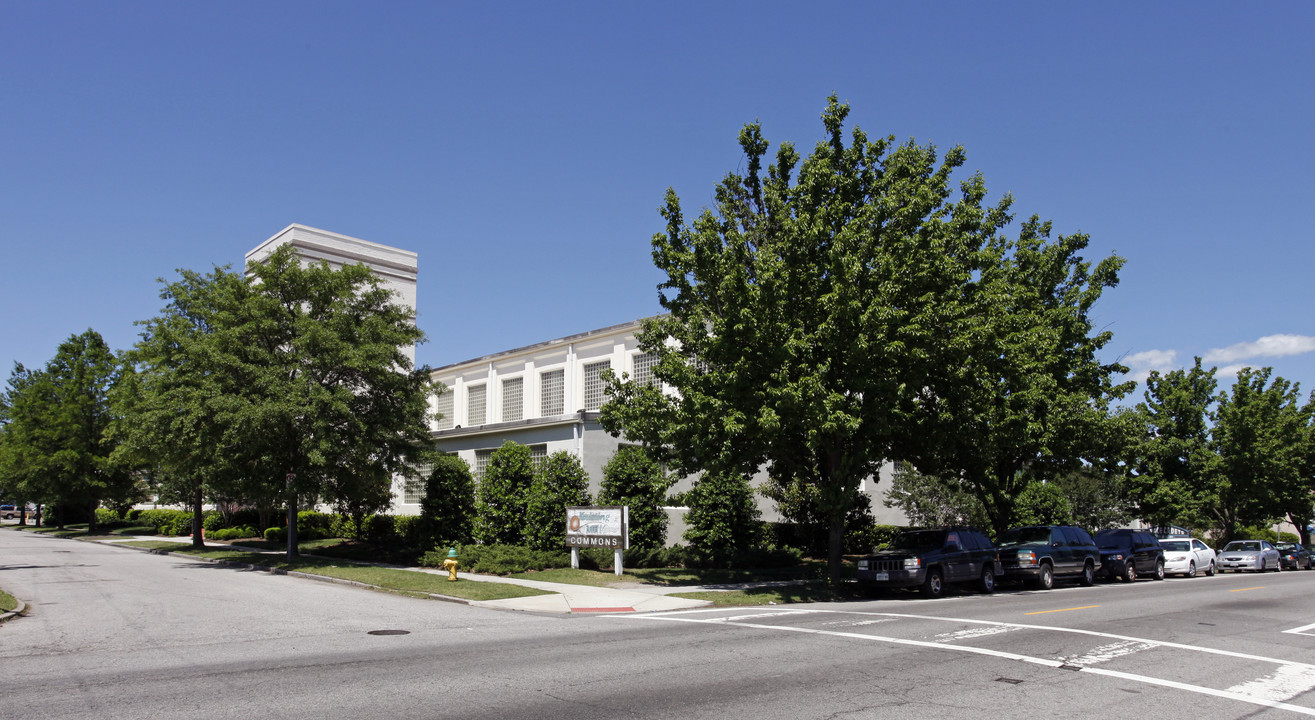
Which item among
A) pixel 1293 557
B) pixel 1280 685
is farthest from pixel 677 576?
pixel 1293 557

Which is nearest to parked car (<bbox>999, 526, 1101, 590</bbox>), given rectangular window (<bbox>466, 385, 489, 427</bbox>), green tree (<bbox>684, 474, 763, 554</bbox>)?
green tree (<bbox>684, 474, 763, 554</bbox>)

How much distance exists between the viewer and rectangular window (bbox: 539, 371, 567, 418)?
40.9 meters

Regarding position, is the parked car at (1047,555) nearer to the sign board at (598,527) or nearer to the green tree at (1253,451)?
the sign board at (598,527)

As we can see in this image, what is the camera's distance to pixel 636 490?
87.6 ft

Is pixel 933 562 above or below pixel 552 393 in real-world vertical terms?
below

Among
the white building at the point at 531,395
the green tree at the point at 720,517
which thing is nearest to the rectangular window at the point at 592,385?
the white building at the point at 531,395

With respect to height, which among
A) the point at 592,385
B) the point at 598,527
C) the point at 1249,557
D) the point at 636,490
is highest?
the point at 592,385

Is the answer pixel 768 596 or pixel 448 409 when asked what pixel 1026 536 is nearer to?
pixel 768 596

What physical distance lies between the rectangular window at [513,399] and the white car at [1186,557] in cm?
2980

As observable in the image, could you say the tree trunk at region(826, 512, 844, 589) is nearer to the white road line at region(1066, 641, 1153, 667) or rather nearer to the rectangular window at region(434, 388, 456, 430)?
the white road line at region(1066, 641, 1153, 667)

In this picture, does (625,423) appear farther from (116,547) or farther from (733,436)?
(116,547)

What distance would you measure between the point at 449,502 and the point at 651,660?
20365 mm

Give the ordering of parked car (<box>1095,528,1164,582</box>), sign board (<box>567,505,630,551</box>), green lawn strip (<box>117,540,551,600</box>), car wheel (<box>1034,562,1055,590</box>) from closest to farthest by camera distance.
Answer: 1. green lawn strip (<box>117,540,551,600</box>)
2. car wheel (<box>1034,562,1055,590</box>)
3. sign board (<box>567,505,630,551</box>)
4. parked car (<box>1095,528,1164,582</box>)

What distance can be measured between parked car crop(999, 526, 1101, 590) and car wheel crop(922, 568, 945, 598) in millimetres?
3992
